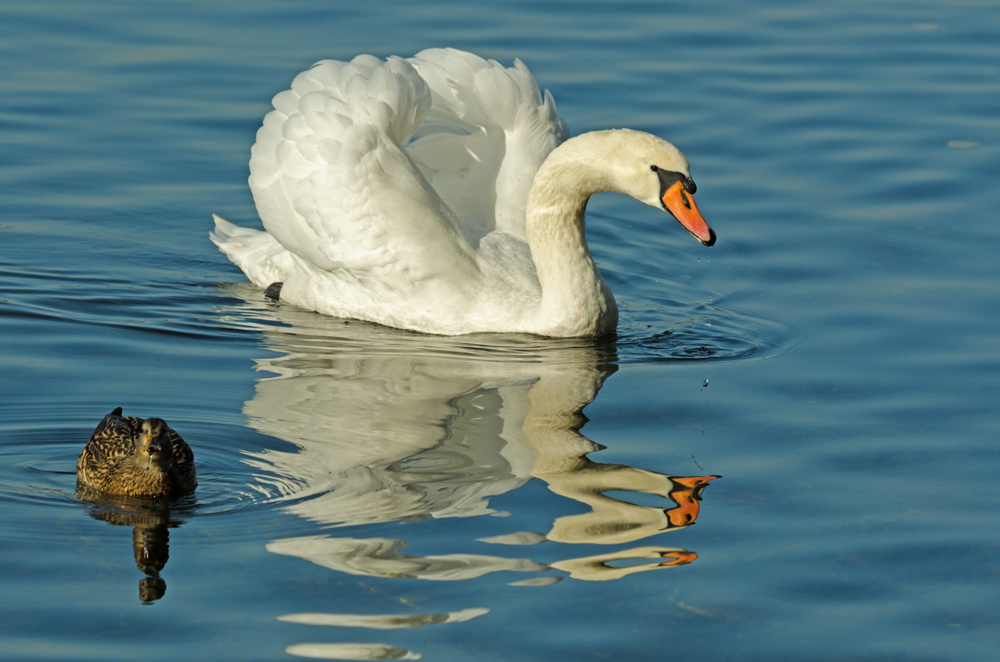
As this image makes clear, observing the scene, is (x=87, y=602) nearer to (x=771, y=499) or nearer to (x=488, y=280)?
(x=771, y=499)

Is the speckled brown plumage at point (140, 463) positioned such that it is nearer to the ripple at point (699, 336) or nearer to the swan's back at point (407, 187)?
the swan's back at point (407, 187)

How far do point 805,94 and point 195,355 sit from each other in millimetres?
7331

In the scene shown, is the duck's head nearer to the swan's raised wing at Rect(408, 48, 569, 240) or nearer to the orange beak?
the orange beak

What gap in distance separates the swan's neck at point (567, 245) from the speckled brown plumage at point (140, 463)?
3.30m

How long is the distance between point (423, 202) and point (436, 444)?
2.55 metres

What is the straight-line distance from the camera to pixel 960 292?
981 centimetres

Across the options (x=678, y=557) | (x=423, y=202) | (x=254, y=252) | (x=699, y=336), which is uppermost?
(x=423, y=202)

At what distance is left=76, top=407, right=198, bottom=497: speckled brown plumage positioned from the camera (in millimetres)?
6355

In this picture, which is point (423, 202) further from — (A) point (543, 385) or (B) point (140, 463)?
(B) point (140, 463)

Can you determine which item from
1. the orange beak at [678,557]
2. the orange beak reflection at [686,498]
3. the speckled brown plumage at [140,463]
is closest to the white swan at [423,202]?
the orange beak reflection at [686,498]

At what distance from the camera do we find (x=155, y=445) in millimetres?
6285

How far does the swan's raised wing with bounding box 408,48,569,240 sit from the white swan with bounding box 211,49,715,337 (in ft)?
0.05


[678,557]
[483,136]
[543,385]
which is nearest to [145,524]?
[678,557]

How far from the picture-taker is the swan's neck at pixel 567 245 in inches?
372
